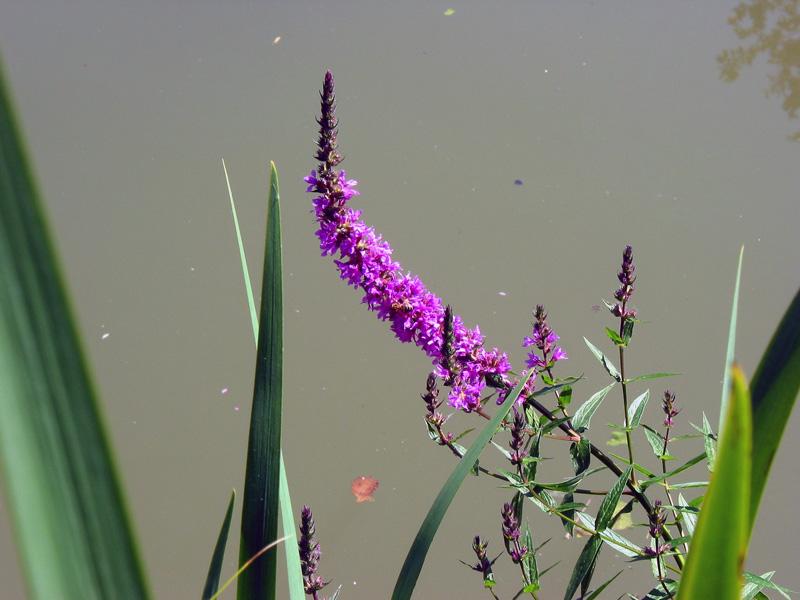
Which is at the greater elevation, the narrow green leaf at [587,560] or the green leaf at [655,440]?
the green leaf at [655,440]

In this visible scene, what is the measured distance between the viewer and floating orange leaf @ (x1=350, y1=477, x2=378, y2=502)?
6.52 feet

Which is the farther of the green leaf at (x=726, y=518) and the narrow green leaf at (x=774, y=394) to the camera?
the narrow green leaf at (x=774, y=394)

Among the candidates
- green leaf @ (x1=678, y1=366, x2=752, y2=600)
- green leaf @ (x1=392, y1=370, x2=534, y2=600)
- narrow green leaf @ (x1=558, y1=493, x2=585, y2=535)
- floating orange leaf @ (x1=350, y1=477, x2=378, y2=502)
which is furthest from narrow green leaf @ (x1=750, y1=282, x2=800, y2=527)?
floating orange leaf @ (x1=350, y1=477, x2=378, y2=502)

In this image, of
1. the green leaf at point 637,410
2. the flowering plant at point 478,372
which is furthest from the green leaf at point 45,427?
the green leaf at point 637,410

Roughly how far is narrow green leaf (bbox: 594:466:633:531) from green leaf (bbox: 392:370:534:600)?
0.34 meters

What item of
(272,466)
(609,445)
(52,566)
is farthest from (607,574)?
(52,566)

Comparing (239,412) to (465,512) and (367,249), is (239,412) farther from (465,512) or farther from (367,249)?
(367,249)

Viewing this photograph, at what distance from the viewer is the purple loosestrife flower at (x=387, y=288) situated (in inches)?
38.1

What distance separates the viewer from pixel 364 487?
2.00 m

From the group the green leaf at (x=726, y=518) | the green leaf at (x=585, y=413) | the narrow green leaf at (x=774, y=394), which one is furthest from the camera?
the green leaf at (x=585, y=413)

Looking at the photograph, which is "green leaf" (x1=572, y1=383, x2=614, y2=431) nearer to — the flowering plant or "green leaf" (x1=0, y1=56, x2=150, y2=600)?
the flowering plant

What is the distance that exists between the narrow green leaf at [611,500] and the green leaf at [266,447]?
0.59 metres

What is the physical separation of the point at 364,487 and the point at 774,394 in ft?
5.54

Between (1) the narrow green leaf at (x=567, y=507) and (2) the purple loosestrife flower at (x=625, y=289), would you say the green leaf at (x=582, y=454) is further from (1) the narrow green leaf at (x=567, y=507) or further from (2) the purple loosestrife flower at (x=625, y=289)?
(2) the purple loosestrife flower at (x=625, y=289)
